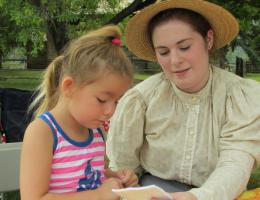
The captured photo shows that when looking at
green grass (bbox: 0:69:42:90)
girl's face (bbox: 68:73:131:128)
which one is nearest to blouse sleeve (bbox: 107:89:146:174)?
girl's face (bbox: 68:73:131:128)

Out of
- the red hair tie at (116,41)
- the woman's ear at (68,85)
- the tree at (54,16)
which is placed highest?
the tree at (54,16)

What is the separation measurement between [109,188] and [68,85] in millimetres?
393

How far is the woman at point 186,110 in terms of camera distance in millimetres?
2051

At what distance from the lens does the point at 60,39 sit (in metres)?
7.26

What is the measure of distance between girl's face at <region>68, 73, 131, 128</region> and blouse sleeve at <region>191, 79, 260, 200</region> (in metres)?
0.53

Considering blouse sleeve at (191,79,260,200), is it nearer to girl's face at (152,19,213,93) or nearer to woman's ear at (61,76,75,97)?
girl's face at (152,19,213,93)

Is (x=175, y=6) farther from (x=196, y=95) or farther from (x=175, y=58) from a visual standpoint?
(x=196, y=95)

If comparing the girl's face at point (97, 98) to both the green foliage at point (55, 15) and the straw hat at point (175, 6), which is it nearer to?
the straw hat at point (175, 6)

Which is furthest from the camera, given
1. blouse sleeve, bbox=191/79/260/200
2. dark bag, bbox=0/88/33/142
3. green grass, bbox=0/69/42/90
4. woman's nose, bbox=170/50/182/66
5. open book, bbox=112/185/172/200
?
green grass, bbox=0/69/42/90

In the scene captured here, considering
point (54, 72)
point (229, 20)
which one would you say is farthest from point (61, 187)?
point (229, 20)

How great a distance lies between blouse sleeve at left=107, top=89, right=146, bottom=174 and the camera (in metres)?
2.21

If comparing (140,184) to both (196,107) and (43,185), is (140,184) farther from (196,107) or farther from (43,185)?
(43,185)

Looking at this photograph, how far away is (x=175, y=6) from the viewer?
2.09 meters

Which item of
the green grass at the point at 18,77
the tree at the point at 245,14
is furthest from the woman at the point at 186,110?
the green grass at the point at 18,77
